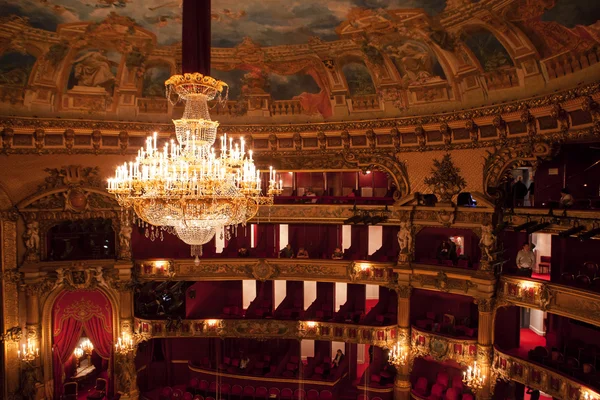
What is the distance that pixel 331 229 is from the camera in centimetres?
1939

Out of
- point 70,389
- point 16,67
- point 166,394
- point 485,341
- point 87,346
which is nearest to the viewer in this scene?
point 485,341

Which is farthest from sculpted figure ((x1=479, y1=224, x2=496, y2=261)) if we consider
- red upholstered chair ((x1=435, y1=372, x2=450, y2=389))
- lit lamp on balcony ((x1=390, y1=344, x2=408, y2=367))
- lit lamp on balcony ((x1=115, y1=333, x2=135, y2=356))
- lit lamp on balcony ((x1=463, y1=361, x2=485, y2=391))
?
lit lamp on balcony ((x1=115, y1=333, x2=135, y2=356))

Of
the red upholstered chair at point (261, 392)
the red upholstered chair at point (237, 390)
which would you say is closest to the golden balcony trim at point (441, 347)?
the red upholstered chair at point (261, 392)

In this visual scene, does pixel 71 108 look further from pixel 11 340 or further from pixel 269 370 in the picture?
pixel 269 370

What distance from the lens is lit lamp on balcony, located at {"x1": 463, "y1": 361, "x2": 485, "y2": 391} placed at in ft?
46.3

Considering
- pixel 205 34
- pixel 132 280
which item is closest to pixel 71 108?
pixel 132 280

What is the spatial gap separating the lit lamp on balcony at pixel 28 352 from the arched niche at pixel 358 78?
14124 millimetres

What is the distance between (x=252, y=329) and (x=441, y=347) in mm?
6748

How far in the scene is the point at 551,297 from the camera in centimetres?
1275

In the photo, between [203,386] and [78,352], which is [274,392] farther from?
[78,352]

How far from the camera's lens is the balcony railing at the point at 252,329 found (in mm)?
16750

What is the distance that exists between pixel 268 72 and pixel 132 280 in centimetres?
893

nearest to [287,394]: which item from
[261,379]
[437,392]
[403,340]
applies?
[261,379]

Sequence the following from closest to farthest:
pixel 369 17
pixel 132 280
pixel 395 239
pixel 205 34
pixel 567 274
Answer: pixel 205 34 < pixel 369 17 < pixel 567 274 < pixel 132 280 < pixel 395 239
